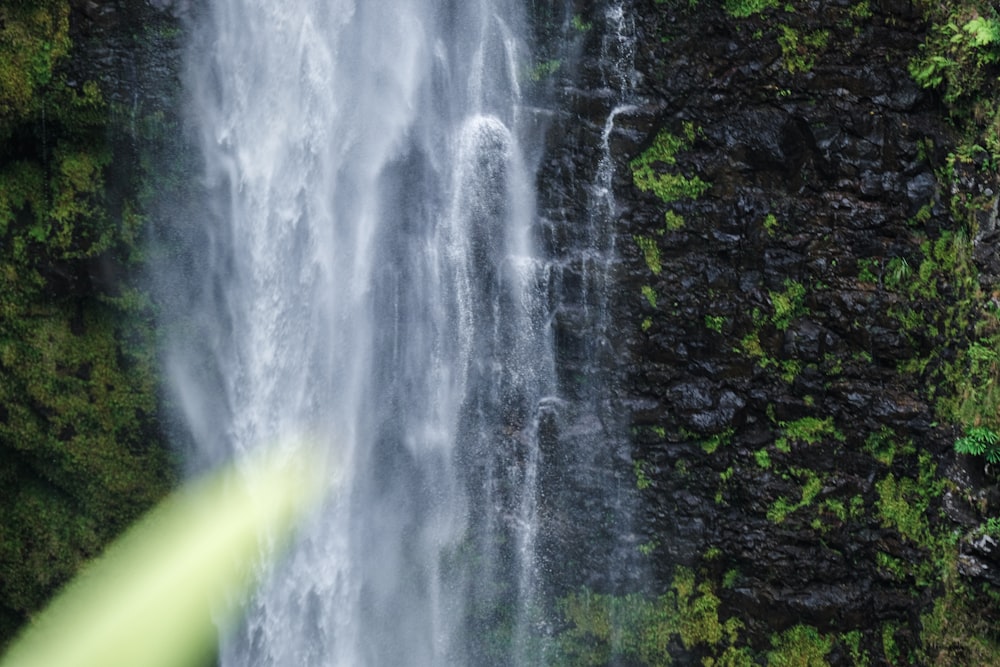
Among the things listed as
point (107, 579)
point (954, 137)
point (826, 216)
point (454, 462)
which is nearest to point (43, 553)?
point (107, 579)

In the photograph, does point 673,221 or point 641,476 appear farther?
point 641,476

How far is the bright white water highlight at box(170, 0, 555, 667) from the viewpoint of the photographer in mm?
8688

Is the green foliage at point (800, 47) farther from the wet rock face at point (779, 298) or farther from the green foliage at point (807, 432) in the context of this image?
the green foliage at point (807, 432)

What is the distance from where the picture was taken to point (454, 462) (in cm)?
919

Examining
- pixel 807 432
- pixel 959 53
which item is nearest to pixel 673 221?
pixel 807 432

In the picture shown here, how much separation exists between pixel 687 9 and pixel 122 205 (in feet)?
20.1

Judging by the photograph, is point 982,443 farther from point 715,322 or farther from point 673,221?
point 673,221

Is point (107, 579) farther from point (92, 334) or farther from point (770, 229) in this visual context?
point (770, 229)

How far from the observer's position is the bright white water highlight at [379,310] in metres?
8.69

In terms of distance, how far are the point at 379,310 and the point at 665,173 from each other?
3325mm

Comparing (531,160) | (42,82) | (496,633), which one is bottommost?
(496,633)

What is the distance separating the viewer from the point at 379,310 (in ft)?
29.5

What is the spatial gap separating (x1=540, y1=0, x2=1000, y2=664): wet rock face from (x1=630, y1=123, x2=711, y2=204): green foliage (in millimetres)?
75

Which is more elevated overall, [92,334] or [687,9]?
[687,9]
